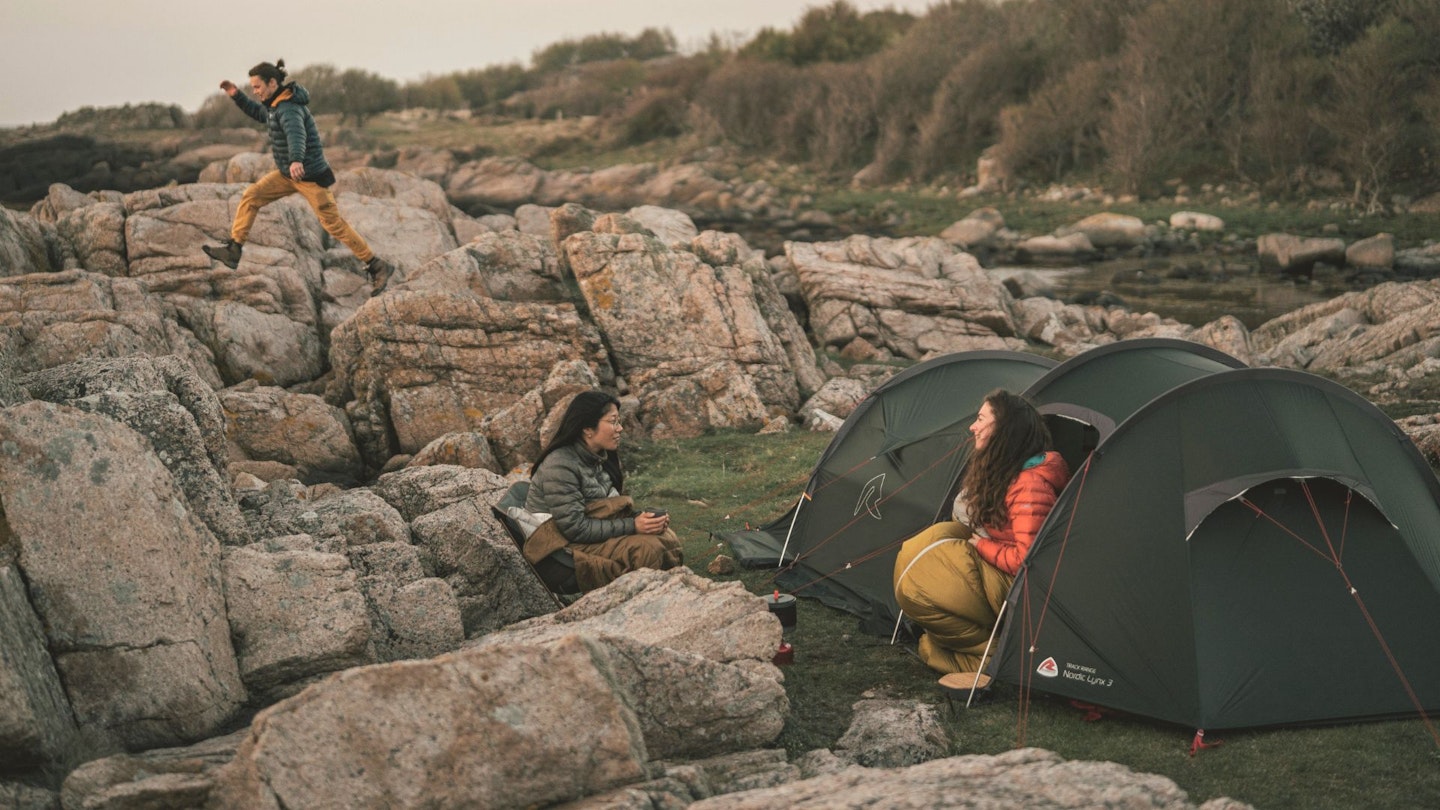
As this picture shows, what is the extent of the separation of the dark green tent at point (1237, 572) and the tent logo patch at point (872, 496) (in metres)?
2.42

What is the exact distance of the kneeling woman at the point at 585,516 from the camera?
8.30 meters

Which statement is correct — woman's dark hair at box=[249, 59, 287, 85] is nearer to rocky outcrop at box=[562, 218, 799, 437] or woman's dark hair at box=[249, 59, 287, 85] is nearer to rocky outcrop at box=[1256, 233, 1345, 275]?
rocky outcrop at box=[562, 218, 799, 437]

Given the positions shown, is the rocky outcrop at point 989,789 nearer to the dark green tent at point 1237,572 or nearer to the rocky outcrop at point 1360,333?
the dark green tent at point 1237,572

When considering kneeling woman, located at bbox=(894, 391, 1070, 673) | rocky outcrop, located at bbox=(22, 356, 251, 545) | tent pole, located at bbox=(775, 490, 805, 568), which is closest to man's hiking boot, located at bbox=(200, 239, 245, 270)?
rocky outcrop, located at bbox=(22, 356, 251, 545)

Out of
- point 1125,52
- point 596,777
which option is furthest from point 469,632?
point 1125,52

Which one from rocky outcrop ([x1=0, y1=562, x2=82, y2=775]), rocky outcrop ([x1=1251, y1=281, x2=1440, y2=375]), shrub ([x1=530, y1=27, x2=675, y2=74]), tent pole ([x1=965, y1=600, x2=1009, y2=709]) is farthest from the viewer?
shrub ([x1=530, y1=27, x2=675, y2=74])

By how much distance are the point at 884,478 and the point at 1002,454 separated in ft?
7.46

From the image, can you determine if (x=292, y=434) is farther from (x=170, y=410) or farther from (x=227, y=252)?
(x=170, y=410)

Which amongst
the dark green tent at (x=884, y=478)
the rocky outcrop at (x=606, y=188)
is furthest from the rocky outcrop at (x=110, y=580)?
the rocky outcrop at (x=606, y=188)

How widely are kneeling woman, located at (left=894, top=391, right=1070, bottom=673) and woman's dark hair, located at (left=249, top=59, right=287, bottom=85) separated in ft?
40.0

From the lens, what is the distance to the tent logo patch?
9.65 m

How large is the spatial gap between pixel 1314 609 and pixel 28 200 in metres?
43.2

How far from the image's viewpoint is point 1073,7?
197 feet

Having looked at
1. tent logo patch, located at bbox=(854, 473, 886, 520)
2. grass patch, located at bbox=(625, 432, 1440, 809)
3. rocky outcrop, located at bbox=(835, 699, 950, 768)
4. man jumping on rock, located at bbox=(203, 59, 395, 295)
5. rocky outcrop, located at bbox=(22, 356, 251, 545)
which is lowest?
grass patch, located at bbox=(625, 432, 1440, 809)
